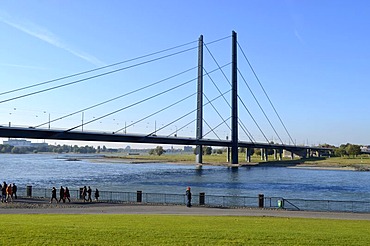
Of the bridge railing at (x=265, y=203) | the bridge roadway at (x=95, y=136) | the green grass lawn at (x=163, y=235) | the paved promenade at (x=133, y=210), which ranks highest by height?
the bridge roadway at (x=95, y=136)

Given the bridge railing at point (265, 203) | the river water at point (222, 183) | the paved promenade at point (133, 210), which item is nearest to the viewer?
the paved promenade at point (133, 210)

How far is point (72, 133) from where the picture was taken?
6378 cm

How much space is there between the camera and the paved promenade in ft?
70.3

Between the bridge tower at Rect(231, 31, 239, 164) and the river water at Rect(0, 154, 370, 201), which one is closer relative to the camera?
the river water at Rect(0, 154, 370, 201)

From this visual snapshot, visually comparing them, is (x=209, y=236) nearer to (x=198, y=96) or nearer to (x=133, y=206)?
(x=133, y=206)

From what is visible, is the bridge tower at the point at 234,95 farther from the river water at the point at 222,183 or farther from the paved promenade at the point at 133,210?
the paved promenade at the point at 133,210

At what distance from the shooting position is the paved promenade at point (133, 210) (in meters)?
21.4

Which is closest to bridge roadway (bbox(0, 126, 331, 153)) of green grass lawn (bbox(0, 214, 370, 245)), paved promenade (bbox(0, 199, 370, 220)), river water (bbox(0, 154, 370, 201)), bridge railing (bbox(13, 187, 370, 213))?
river water (bbox(0, 154, 370, 201))

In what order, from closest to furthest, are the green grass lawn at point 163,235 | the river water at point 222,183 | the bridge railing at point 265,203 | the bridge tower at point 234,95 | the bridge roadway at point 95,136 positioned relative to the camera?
the green grass lawn at point 163,235 → the bridge railing at point 265,203 → the river water at point 222,183 → the bridge roadway at point 95,136 → the bridge tower at point 234,95

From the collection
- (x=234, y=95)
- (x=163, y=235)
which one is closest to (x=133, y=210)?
(x=163, y=235)

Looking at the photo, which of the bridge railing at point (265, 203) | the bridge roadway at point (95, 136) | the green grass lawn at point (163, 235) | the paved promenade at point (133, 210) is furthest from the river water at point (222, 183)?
the green grass lawn at point (163, 235)

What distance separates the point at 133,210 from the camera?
22.8 meters

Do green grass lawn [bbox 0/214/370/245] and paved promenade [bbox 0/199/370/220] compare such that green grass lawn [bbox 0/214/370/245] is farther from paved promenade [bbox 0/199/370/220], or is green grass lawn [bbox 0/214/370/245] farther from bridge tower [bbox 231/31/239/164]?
bridge tower [bbox 231/31/239/164]

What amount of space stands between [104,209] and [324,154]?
543ft
